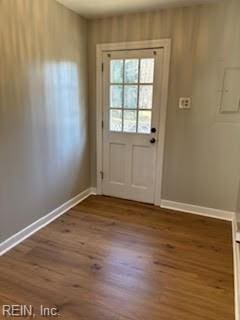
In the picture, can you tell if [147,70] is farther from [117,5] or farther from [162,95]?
[117,5]

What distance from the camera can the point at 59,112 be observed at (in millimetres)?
2938

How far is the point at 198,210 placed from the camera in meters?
3.20

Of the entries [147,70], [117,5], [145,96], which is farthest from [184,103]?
[117,5]

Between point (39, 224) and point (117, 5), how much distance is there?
8.66ft

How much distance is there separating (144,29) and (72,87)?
1.14m

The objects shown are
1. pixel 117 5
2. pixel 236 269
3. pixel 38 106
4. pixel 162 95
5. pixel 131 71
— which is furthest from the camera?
pixel 131 71

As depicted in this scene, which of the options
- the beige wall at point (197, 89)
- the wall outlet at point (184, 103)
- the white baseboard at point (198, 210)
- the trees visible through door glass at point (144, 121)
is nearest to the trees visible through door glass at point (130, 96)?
the trees visible through door glass at point (144, 121)

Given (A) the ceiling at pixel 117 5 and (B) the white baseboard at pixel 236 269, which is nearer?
(B) the white baseboard at pixel 236 269

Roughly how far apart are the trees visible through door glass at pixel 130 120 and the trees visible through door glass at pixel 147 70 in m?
0.43

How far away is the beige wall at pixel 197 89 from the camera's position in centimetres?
271

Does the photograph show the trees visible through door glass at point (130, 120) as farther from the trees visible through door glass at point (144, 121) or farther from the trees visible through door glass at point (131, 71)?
the trees visible through door glass at point (131, 71)

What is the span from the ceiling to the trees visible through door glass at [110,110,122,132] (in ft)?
3.98

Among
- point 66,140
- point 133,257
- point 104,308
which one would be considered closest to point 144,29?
point 66,140

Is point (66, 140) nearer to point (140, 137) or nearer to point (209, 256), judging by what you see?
point (140, 137)
